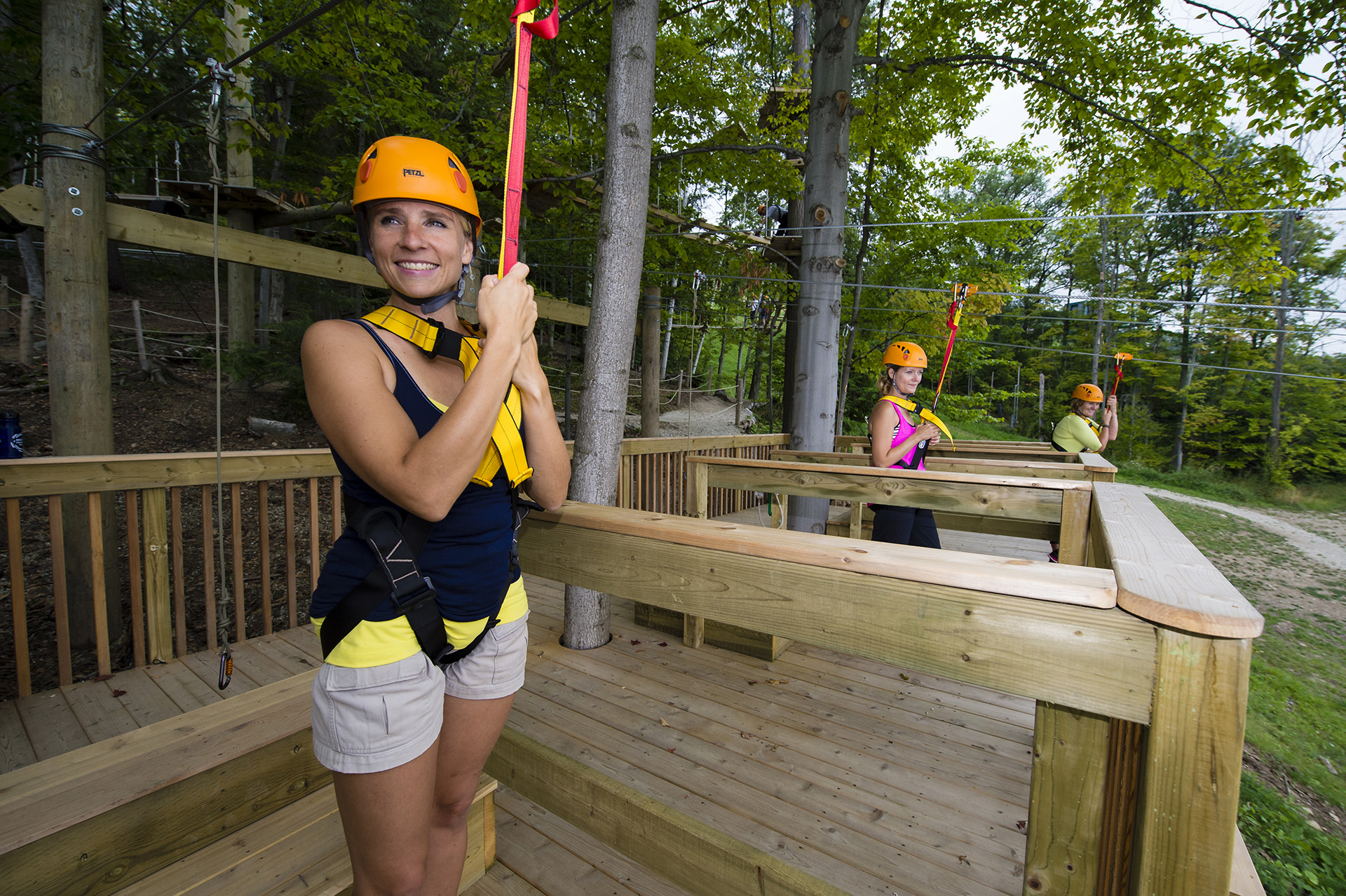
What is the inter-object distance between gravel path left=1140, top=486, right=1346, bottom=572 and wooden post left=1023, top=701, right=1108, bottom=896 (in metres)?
12.9

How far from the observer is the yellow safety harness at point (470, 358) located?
3.59ft

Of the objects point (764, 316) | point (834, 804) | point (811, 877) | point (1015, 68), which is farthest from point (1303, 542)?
point (811, 877)

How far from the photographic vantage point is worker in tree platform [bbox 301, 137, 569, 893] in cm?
94

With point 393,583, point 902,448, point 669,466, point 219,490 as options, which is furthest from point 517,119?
point 669,466

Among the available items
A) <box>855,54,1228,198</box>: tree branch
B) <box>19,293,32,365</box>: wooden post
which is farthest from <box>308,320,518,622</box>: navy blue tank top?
<box>19,293,32,365</box>: wooden post

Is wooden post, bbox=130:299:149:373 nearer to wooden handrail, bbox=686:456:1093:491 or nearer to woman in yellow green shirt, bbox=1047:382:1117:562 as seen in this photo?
wooden handrail, bbox=686:456:1093:491

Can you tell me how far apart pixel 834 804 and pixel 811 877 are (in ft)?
3.86

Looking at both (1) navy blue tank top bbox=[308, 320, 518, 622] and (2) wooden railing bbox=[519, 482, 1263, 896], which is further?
(1) navy blue tank top bbox=[308, 320, 518, 622]

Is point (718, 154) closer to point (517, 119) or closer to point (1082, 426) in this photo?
point (1082, 426)

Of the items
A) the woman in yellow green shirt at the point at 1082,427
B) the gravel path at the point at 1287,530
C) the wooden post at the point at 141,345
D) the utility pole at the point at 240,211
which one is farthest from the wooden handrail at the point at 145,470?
the gravel path at the point at 1287,530

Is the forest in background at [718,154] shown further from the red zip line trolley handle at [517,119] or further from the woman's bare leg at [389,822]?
the woman's bare leg at [389,822]

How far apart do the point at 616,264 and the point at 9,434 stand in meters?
4.95

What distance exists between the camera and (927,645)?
3.28 feet

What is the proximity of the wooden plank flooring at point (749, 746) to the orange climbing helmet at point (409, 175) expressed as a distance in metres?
1.96
